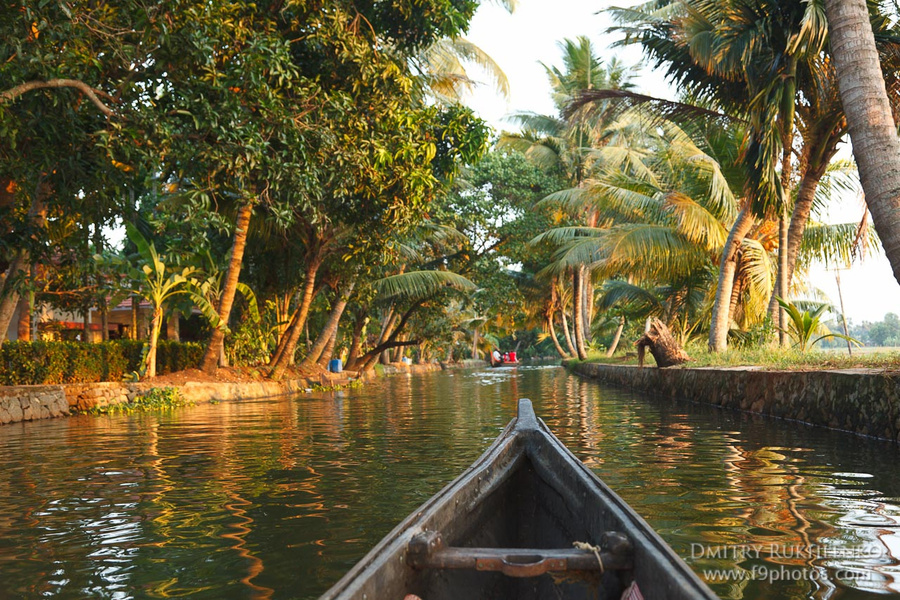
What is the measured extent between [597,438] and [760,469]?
2.41 m

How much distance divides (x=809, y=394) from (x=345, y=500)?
5941mm

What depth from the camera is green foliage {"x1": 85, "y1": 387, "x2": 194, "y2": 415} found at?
13500 millimetres

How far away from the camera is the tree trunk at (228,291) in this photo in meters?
15.3

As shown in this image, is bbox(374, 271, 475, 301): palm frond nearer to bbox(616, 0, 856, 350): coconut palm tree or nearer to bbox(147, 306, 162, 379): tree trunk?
bbox(147, 306, 162, 379): tree trunk

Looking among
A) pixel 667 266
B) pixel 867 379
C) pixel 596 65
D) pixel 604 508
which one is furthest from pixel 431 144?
pixel 596 65

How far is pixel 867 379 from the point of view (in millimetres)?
6902

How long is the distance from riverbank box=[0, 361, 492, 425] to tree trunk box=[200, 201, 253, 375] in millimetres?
422

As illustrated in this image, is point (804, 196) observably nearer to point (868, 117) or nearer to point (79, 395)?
point (868, 117)

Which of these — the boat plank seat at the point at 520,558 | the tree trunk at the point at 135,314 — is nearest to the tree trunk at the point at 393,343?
the tree trunk at the point at 135,314

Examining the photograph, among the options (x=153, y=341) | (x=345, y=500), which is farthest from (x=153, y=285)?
(x=345, y=500)

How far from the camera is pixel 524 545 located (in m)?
3.62

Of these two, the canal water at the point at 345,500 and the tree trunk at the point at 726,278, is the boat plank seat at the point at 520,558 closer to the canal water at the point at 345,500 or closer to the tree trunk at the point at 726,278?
the canal water at the point at 345,500

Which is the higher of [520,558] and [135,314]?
[135,314]

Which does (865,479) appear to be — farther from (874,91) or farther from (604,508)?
(874,91)
